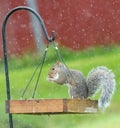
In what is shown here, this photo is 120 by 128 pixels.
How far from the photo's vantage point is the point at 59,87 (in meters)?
11.3

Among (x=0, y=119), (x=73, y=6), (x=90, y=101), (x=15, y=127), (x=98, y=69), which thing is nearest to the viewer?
(x=90, y=101)

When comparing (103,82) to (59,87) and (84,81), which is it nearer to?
(84,81)

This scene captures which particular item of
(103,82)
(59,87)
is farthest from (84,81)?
(59,87)

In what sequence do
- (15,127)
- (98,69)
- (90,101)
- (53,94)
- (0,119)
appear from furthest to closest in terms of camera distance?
(53,94), (0,119), (15,127), (98,69), (90,101)

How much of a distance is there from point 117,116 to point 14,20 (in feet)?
8.95

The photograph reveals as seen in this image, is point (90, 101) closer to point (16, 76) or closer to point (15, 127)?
point (15, 127)

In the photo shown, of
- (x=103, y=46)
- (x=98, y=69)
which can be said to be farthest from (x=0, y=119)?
(x=98, y=69)

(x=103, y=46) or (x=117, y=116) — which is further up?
(x=103, y=46)

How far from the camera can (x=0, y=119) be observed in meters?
9.56

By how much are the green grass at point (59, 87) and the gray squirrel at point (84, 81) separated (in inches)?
168

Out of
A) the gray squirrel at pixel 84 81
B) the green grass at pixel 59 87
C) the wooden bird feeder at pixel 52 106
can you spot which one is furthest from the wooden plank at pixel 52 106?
the green grass at pixel 59 87

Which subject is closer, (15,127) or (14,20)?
(15,127)

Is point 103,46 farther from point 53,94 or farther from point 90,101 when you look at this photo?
point 90,101

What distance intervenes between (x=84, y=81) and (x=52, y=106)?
A: 0.48 meters
